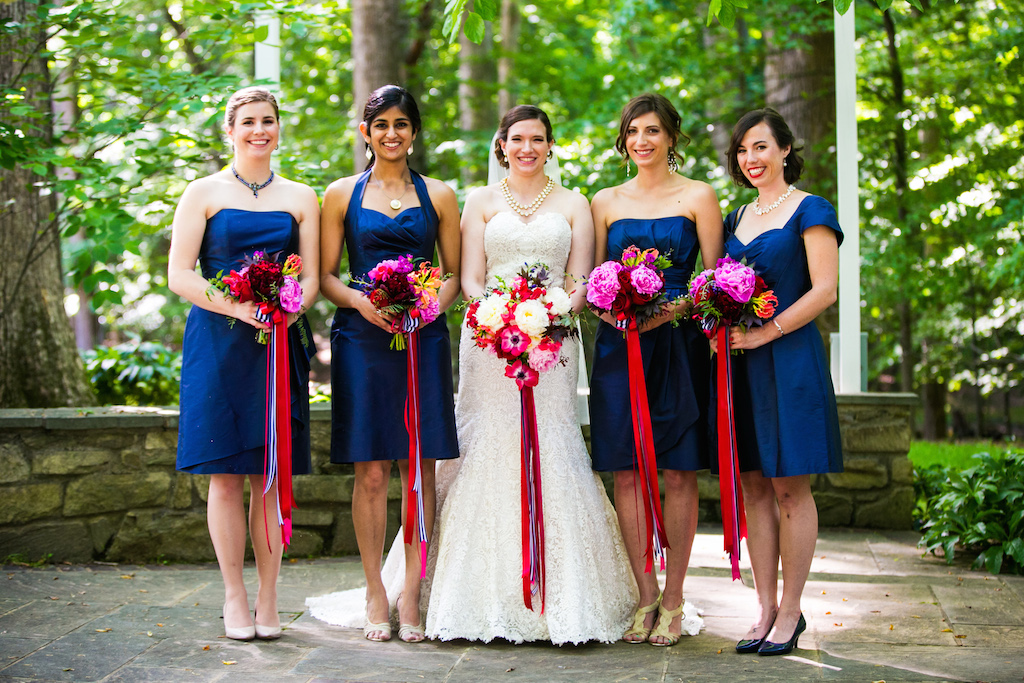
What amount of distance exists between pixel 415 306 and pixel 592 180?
14.5 ft

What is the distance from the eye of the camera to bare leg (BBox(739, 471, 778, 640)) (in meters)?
3.40

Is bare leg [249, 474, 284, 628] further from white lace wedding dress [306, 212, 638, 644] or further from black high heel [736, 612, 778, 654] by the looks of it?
black high heel [736, 612, 778, 654]

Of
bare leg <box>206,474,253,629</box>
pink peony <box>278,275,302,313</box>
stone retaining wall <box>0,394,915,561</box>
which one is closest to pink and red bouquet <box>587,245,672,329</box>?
pink peony <box>278,275,302,313</box>

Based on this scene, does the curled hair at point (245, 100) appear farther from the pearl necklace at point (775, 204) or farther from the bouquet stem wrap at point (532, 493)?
the pearl necklace at point (775, 204)

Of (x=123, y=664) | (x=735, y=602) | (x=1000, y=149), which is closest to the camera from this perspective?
(x=123, y=664)

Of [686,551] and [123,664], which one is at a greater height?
[686,551]

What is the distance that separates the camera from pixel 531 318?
121 inches

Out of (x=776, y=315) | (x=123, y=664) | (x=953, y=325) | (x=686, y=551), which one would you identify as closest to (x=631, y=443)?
(x=686, y=551)

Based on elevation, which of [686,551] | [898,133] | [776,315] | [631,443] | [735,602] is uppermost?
[898,133]

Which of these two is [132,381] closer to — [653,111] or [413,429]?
[413,429]

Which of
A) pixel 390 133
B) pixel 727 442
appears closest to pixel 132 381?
pixel 390 133

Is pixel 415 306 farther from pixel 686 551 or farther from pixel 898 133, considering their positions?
pixel 898 133

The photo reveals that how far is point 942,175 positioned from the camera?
Result: 8.59m

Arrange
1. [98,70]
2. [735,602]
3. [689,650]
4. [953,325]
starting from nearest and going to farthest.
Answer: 1. [689,650]
2. [735,602]
3. [98,70]
4. [953,325]
